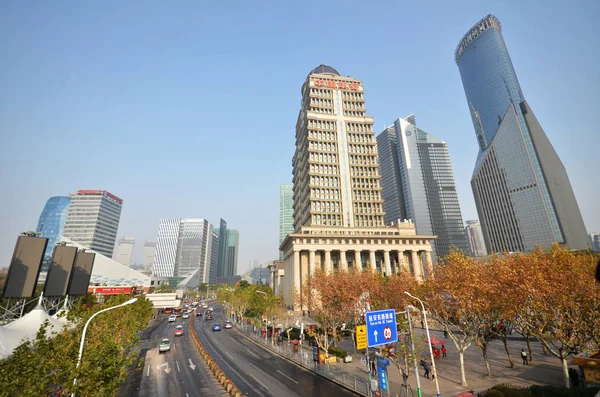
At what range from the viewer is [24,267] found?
37875mm


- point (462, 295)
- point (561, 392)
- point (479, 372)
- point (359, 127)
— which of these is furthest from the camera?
point (359, 127)

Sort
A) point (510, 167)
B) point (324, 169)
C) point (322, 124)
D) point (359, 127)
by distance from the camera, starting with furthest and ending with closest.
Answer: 1. point (510, 167)
2. point (359, 127)
3. point (322, 124)
4. point (324, 169)

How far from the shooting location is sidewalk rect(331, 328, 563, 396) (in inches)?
958

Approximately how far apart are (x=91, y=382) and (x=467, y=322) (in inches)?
1123

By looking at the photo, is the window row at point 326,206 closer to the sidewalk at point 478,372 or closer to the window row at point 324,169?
the window row at point 324,169

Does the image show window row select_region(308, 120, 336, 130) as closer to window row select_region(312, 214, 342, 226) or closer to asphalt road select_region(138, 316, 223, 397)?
window row select_region(312, 214, 342, 226)

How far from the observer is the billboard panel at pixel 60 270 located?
44.0 metres

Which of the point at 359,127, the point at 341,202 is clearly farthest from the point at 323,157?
the point at 359,127

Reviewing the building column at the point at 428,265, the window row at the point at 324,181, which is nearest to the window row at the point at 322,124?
the window row at the point at 324,181

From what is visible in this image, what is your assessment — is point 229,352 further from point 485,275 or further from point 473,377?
point 485,275

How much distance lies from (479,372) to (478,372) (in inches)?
3.6

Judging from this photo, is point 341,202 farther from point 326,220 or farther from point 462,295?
point 462,295

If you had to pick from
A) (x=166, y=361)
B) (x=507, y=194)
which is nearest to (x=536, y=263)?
(x=166, y=361)

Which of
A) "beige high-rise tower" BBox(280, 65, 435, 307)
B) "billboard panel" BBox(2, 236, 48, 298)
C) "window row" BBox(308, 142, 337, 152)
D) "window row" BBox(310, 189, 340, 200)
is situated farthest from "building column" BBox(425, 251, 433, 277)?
"billboard panel" BBox(2, 236, 48, 298)
